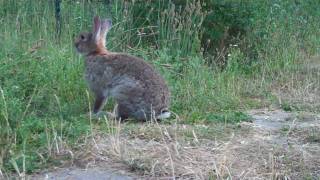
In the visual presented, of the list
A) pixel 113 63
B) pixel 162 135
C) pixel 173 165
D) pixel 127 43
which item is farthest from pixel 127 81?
pixel 127 43

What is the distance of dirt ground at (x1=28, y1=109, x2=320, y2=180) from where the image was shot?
5.12 m

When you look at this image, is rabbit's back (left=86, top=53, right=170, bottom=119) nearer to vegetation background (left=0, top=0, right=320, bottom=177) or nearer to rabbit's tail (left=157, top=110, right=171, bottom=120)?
rabbit's tail (left=157, top=110, right=171, bottom=120)

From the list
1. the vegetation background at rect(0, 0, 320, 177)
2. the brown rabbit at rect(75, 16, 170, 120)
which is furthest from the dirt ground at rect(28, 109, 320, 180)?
the brown rabbit at rect(75, 16, 170, 120)

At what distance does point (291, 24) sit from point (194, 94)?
4.00m

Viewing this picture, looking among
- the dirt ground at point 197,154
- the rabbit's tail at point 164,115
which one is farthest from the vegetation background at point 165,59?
the dirt ground at point 197,154

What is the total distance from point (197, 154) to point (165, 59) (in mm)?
3095

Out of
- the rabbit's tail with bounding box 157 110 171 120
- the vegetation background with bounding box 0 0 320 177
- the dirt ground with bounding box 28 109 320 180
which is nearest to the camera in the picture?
the dirt ground with bounding box 28 109 320 180

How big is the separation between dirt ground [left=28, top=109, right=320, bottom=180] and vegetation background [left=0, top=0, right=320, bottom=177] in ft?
0.82

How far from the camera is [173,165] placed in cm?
521

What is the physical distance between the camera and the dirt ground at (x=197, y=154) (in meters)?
5.12

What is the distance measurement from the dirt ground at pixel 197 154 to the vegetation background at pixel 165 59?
0.82 ft

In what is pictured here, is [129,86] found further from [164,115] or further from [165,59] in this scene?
[165,59]

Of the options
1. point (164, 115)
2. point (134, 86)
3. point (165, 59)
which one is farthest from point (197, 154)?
point (165, 59)

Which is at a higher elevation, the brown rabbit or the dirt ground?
the brown rabbit
